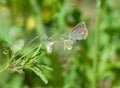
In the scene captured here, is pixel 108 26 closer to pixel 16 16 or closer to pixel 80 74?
pixel 80 74

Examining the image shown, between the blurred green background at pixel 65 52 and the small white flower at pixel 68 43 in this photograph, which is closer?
the small white flower at pixel 68 43

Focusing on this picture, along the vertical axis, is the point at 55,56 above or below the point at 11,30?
below

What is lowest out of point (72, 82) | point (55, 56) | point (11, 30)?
point (72, 82)

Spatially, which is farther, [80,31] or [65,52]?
[65,52]

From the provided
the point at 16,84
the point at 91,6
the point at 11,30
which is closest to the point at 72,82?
the point at 16,84

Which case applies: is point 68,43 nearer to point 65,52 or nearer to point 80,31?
point 80,31

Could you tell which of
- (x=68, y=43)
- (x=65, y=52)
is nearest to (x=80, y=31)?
(x=68, y=43)

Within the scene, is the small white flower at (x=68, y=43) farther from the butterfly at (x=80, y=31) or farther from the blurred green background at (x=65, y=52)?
the blurred green background at (x=65, y=52)

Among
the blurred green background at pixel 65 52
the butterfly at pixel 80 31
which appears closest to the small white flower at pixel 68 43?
the butterfly at pixel 80 31
